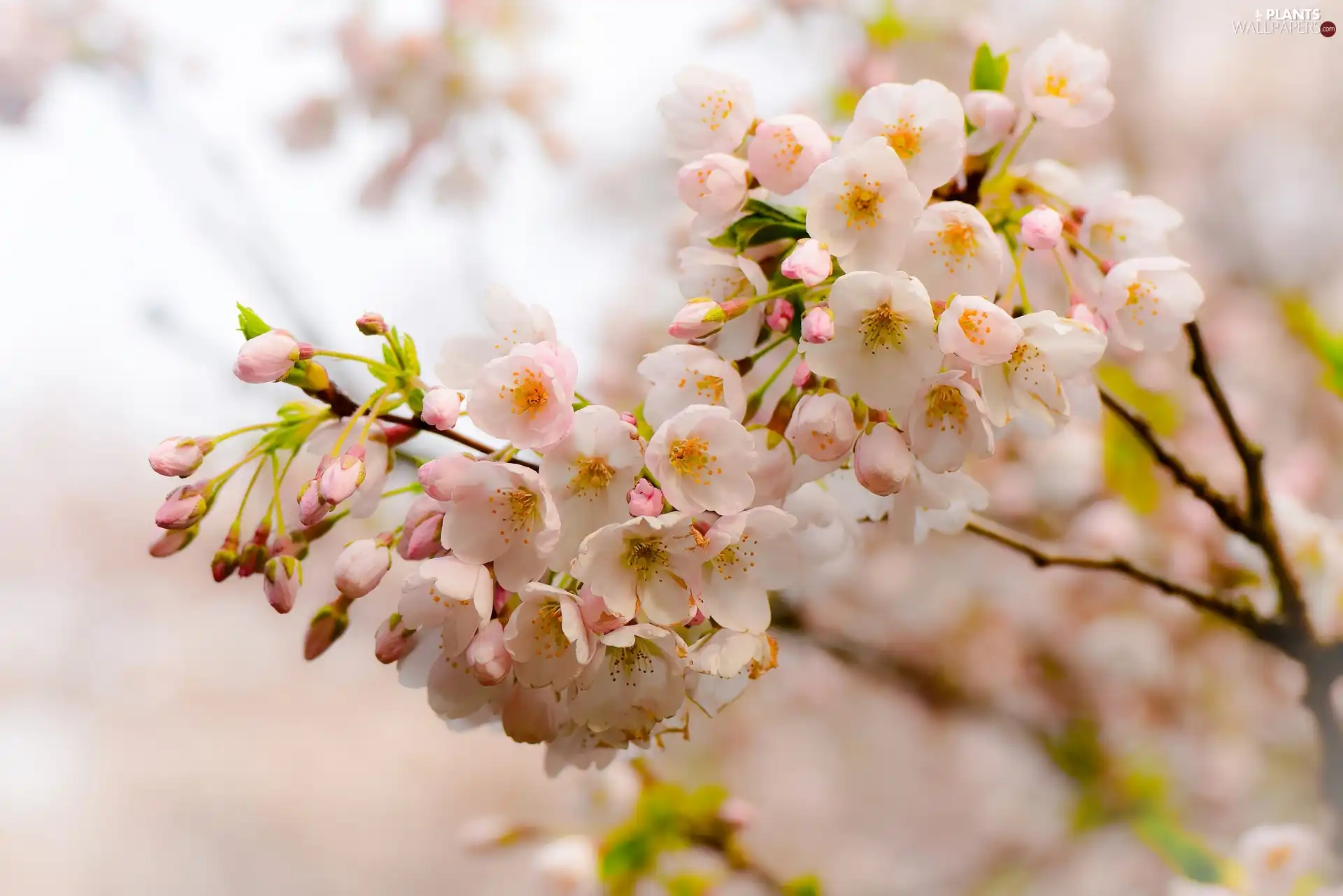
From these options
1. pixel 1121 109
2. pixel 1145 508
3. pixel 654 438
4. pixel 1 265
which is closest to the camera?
pixel 654 438

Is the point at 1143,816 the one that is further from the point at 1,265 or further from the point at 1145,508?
the point at 1,265

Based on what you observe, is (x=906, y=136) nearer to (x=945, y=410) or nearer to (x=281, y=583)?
(x=945, y=410)

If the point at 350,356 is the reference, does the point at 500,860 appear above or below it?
below

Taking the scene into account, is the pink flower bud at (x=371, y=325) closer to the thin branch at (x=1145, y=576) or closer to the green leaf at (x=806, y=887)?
the thin branch at (x=1145, y=576)

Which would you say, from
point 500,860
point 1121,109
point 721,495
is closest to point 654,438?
point 721,495

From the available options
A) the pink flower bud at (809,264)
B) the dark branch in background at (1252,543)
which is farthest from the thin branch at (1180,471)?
the pink flower bud at (809,264)

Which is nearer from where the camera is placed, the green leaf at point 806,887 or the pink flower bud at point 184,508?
the pink flower bud at point 184,508

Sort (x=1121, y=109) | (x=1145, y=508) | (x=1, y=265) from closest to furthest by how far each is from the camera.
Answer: (x=1, y=265)
(x=1145, y=508)
(x=1121, y=109)

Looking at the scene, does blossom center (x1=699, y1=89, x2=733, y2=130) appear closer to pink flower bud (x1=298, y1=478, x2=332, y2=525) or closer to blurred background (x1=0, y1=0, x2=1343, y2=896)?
pink flower bud (x1=298, y1=478, x2=332, y2=525)
